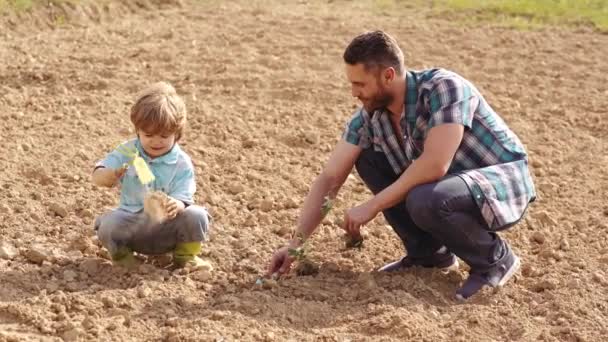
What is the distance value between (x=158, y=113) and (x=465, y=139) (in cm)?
134

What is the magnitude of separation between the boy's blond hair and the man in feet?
2.42

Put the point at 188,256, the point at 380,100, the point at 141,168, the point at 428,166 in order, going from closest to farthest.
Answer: the point at 141,168 → the point at 428,166 → the point at 380,100 → the point at 188,256

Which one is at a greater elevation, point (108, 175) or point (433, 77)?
point (433, 77)

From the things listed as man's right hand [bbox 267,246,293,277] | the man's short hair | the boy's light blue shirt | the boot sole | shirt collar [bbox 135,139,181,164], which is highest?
the man's short hair

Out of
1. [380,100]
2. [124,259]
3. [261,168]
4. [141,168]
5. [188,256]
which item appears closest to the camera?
[141,168]

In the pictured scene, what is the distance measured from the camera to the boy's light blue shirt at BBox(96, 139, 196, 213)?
4695 millimetres

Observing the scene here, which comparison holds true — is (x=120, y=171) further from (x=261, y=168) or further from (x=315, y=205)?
(x=261, y=168)

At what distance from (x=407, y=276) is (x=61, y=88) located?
11.7ft

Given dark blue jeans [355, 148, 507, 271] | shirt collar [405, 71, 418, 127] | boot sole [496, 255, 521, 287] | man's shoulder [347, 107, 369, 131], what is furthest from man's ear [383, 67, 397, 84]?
boot sole [496, 255, 521, 287]

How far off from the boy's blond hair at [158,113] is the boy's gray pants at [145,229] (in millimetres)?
394

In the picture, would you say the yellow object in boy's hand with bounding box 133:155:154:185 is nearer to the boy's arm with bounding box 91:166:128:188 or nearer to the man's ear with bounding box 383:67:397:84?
the boy's arm with bounding box 91:166:128:188

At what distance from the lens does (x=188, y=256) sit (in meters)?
4.93

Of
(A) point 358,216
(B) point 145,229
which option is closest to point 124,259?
(B) point 145,229

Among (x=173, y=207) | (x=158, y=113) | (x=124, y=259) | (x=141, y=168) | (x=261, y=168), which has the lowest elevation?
(x=261, y=168)
